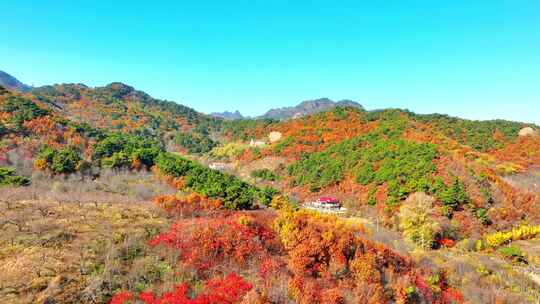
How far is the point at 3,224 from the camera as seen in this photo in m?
15.7

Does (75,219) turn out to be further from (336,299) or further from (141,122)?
(141,122)

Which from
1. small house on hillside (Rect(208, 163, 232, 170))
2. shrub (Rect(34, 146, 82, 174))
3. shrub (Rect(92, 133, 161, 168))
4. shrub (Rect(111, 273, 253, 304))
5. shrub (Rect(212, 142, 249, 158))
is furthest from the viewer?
shrub (Rect(212, 142, 249, 158))

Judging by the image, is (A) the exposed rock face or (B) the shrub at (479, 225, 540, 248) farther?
(A) the exposed rock face

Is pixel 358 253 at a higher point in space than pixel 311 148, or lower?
lower

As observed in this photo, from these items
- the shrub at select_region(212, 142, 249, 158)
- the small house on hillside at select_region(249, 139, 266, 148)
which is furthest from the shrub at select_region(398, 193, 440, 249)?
the shrub at select_region(212, 142, 249, 158)

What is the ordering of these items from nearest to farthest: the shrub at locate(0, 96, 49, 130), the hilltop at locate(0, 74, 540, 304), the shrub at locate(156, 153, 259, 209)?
the hilltop at locate(0, 74, 540, 304)
the shrub at locate(156, 153, 259, 209)
the shrub at locate(0, 96, 49, 130)

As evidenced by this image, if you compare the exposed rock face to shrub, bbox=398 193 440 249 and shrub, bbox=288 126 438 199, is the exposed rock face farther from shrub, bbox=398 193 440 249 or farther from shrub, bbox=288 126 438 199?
shrub, bbox=398 193 440 249

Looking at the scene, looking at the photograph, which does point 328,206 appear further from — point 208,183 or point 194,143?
point 194,143

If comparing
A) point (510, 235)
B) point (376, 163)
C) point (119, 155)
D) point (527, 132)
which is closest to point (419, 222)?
point (510, 235)

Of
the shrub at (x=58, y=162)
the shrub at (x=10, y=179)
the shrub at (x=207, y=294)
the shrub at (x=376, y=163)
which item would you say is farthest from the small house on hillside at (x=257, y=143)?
the shrub at (x=207, y=294)

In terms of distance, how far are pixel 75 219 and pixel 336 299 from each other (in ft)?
45.4

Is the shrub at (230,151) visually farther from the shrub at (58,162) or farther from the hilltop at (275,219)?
the shrub at (58,162)

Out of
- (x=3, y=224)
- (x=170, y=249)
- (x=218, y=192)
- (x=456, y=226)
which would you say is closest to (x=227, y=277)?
(x=170, y=249)

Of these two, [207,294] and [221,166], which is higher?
[221,166]
